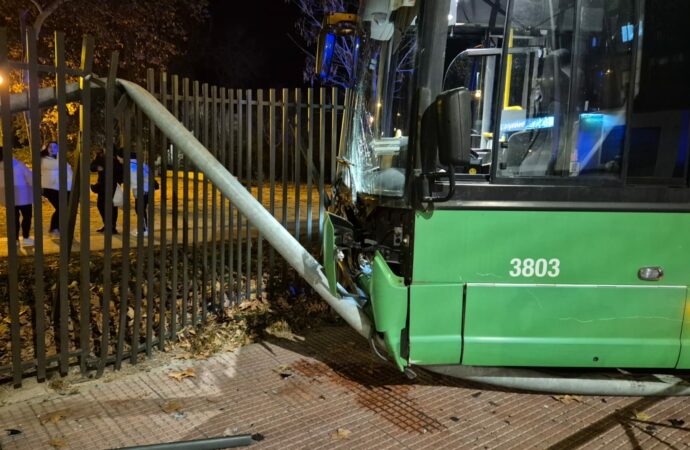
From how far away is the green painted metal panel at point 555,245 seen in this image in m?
3.54

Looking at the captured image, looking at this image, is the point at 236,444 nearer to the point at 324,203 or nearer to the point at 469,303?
the point at 469,303

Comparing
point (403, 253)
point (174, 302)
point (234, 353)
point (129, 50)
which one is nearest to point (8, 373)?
point (174, 302)

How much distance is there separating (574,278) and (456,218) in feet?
3.17

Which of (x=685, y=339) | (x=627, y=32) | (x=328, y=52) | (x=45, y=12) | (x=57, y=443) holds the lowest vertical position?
(x=57, y=443)

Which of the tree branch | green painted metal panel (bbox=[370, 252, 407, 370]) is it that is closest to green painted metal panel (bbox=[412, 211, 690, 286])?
green painted metal panel (bbox=[370, 252, 407, 370])

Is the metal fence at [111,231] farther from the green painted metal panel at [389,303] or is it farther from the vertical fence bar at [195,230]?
the green painted metal panel at [389,303]

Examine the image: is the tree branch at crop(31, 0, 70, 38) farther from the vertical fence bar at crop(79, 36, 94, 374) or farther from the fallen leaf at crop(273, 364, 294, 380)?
the fallen leaf at crop(273, 364, 294, 380)

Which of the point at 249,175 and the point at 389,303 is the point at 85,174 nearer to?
the point at 249,175

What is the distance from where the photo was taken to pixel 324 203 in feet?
19.9

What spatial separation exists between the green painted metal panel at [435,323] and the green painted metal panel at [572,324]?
9cm

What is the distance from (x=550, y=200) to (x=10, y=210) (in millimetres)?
3922

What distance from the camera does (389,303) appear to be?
3.61 m

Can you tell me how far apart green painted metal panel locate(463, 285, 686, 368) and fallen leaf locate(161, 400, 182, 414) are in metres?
2.23

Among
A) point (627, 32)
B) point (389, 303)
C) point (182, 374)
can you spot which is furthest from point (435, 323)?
→ point (627, 32)
